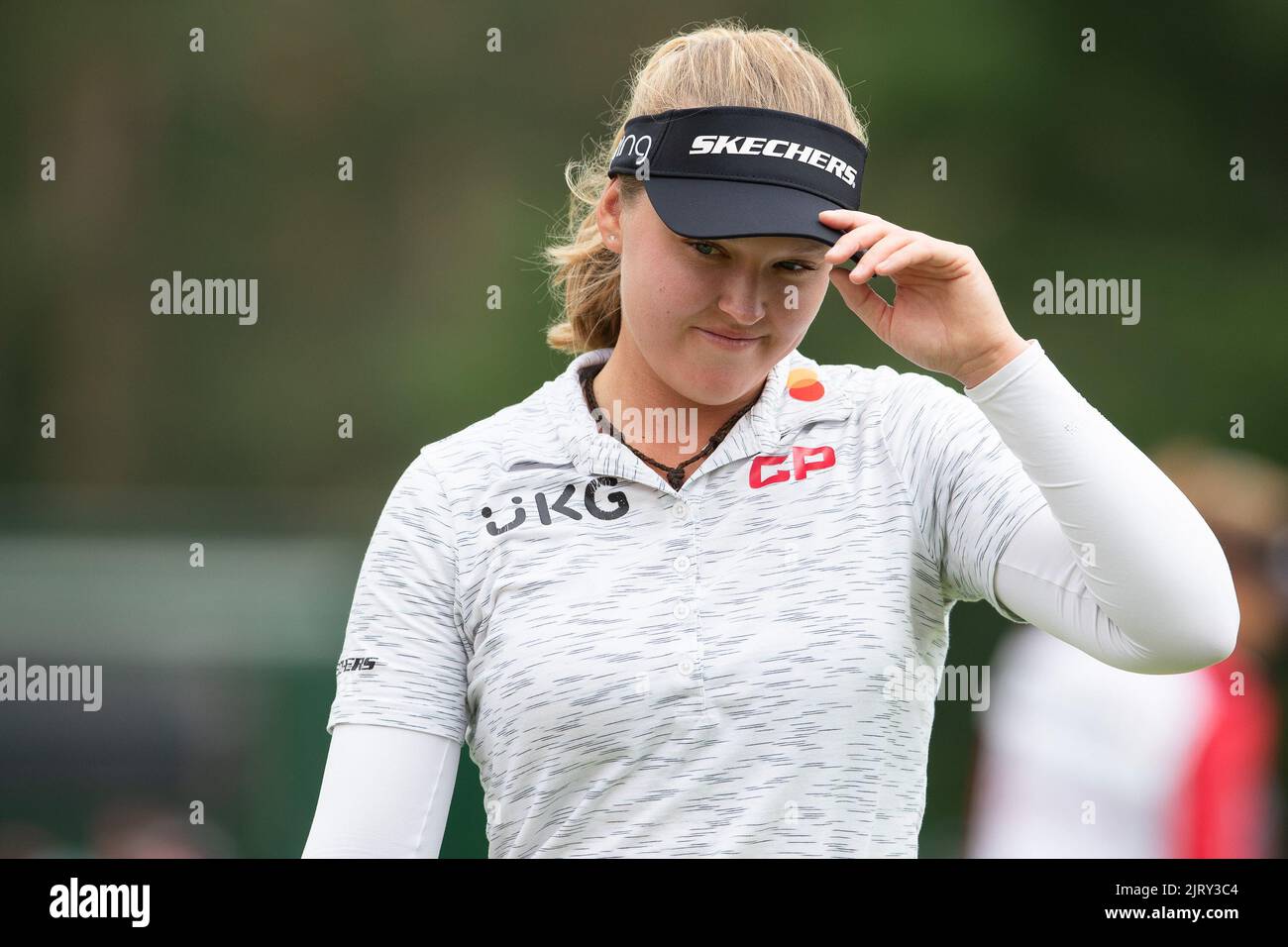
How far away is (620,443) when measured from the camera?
175cm

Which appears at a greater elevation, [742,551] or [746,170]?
[746,170]

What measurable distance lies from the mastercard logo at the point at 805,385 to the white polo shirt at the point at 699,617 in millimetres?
25

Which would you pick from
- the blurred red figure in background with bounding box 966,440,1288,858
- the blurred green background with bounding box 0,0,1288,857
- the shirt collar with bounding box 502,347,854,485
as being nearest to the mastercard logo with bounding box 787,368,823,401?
the shirt collar with bounding box 502,347,854,485

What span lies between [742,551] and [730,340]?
0.22 meters

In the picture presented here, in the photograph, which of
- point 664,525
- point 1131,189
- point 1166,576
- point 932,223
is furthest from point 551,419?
point 1131,189

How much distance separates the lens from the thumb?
1.67m

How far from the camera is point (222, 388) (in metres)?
7.75

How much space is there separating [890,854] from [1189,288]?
597 cm

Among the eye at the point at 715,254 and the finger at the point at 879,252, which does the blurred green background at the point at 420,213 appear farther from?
the finger at the point at 879,252

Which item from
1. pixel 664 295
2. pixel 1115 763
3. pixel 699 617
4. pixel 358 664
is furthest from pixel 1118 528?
pixel 1115 763

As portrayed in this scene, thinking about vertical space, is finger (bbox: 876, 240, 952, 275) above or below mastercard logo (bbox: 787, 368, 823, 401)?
above

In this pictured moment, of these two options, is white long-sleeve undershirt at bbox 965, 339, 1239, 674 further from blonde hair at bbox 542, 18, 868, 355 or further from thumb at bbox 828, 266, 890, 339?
blonde hair at bbox 542, 18, 868, 355

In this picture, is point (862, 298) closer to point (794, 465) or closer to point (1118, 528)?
point (794, 465)

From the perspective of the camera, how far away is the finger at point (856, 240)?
5.17 feet
